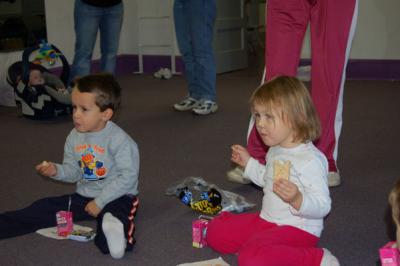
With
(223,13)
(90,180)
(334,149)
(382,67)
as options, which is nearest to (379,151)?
(334,149)

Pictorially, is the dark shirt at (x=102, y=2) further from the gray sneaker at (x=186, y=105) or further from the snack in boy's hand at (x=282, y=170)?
the snack in boy's hand at (x=282, y=170)

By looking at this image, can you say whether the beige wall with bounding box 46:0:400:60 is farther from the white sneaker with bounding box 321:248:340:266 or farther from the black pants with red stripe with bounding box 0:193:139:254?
the white sneaker with bounding box 321:248:340:266

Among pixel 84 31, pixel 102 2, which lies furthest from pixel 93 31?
pixel 102 2

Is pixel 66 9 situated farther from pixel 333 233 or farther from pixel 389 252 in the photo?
pixel 389 252

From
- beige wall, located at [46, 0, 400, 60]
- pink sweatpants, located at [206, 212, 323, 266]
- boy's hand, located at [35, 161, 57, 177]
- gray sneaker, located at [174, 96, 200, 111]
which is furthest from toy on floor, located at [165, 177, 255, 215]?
beige wall, located at [46, 0, 400, 60]

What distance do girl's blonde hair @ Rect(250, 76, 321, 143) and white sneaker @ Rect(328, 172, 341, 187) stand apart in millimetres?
667

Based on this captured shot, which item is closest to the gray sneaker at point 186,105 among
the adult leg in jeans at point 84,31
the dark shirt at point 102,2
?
the adult leg in jeans at point 84,31

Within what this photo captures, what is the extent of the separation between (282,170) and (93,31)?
8.08 feet

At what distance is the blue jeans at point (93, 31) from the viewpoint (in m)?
3.52

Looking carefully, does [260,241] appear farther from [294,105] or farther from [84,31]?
[84,31]

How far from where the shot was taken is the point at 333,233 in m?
1.69

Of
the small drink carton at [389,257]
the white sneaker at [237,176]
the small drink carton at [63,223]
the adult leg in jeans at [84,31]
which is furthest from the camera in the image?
the adult leg in jeans at [84,31]

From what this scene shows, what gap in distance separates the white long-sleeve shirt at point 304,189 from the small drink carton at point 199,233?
0.17 meters

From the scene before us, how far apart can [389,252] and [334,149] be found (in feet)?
3.16
